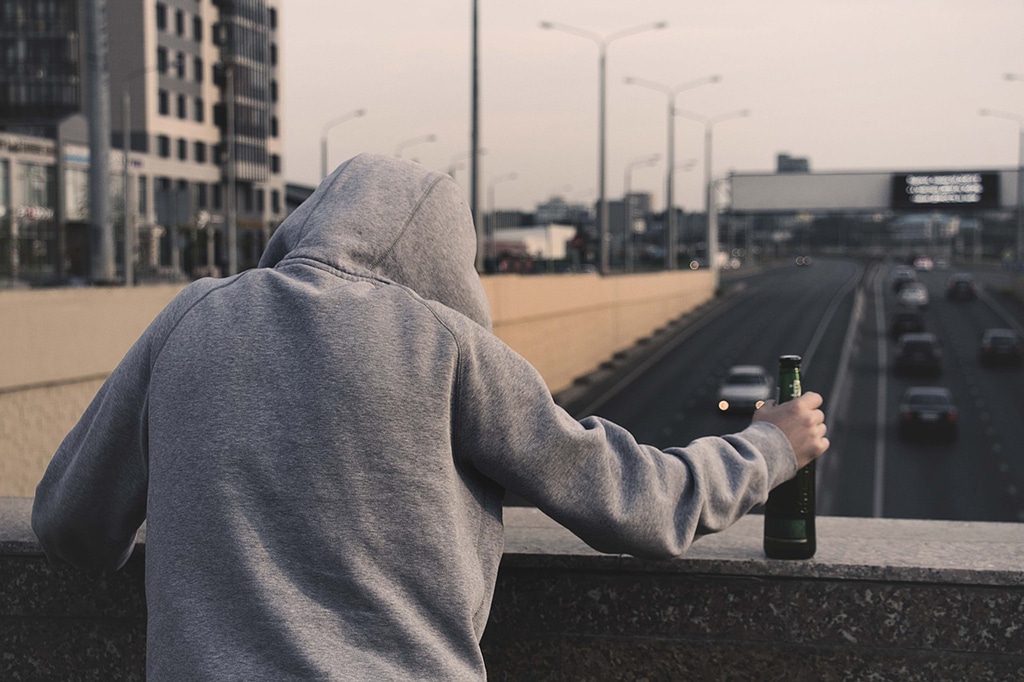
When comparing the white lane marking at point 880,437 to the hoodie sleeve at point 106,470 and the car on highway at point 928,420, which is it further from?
the hoodie sleeve at point 106,470

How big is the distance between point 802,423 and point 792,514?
0.81ft

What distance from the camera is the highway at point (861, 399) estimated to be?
2673cm

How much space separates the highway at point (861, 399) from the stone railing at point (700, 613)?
2111 centimetres

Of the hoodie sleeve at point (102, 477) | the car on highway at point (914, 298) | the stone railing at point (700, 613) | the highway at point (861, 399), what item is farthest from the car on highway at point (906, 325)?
the hoodie sleeve at point (102, 477)

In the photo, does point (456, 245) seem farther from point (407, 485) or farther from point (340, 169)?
point (407, 485)

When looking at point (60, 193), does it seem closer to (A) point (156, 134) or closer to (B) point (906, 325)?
(A) point (156, 134)

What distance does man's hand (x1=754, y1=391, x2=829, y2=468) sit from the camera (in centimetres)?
258

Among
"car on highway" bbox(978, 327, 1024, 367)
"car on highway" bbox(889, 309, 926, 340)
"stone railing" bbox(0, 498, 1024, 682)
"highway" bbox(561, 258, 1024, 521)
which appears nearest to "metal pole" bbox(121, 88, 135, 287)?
"highway" bbox(561, 258, 1024, 521)

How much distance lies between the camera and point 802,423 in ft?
8.49

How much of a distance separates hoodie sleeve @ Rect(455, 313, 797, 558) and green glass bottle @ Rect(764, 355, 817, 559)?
0.26 meters

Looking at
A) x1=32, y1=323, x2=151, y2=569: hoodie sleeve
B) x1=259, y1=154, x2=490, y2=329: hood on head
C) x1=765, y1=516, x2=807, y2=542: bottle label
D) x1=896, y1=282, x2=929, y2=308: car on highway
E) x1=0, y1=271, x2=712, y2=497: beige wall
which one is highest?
x1=259, y1=154, x2=490, y2=329: hood on head

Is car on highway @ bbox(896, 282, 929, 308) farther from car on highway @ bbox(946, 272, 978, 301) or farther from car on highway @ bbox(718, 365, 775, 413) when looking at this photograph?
car on highway @ bbox(718, 365, 775, 413)

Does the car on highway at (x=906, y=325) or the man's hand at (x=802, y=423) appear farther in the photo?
the car on highway at (x=906, y=325)

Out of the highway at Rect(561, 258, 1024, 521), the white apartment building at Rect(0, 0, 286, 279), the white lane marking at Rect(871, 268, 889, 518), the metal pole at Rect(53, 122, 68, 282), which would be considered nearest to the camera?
the white lane marking at Rect(871, 268, 889, 518)
